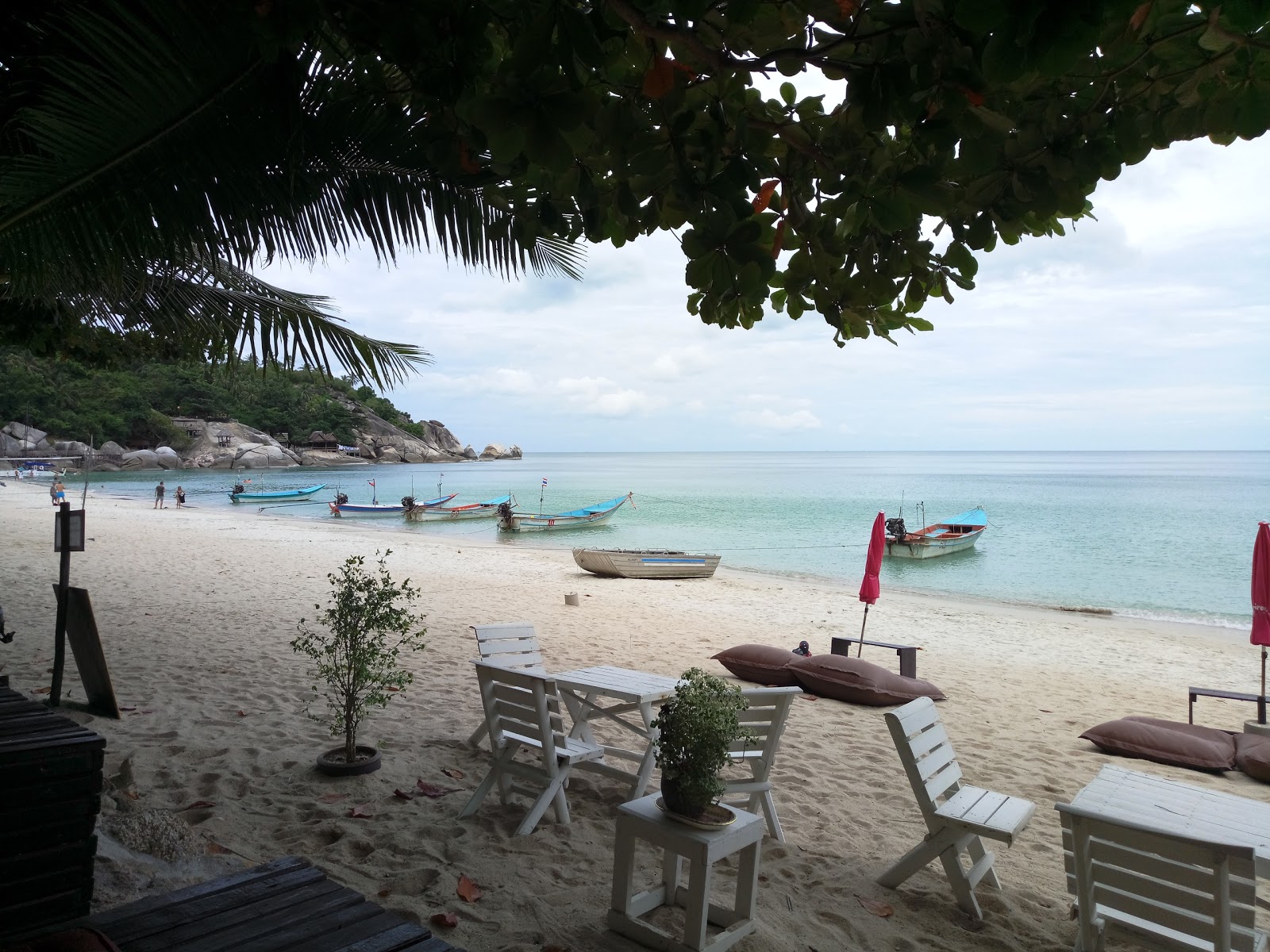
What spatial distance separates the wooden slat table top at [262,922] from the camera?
1772mm

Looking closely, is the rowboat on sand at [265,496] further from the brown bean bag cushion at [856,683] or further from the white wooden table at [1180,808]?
the white wooden table at [1180,808]

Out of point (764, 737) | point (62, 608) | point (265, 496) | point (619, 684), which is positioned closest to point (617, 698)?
point (619, 684)

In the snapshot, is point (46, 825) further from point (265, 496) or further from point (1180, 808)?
point (265, 496)

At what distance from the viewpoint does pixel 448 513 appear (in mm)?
36188

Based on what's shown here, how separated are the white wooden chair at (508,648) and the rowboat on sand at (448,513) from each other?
1166 inches

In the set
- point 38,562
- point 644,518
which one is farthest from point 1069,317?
point 38,562

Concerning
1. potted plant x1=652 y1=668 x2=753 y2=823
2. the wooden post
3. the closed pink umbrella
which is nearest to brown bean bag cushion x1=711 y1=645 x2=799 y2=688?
the closed pink umbrella

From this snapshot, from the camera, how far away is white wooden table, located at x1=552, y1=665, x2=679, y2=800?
153 inches

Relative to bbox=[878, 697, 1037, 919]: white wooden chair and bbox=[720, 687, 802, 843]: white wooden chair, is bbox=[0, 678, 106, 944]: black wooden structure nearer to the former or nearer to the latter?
bbox=[720, 687, 802, 843]: white wooden chair

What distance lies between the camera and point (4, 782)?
2221 mm

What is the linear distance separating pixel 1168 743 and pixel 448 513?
3304cm

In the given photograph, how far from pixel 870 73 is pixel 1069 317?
A: 11222 cm

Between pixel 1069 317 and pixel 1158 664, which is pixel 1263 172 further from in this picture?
pixel 1069 317

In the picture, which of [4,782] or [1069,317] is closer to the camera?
[4,782]
